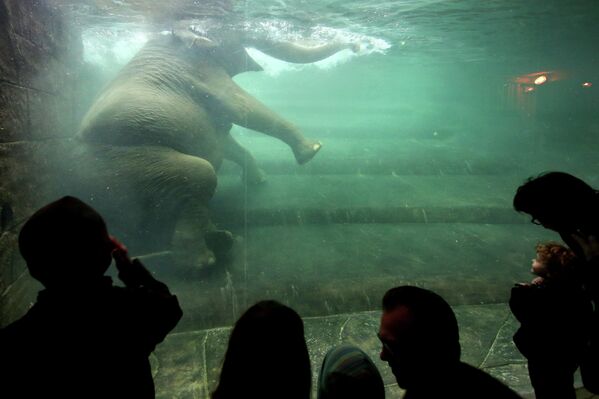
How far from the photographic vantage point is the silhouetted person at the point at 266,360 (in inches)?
46.9

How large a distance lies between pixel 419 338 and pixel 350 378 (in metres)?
0.34

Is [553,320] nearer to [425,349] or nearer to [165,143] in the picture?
[425,349]

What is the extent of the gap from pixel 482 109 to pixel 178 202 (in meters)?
30.1

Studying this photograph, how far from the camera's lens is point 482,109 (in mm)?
28641

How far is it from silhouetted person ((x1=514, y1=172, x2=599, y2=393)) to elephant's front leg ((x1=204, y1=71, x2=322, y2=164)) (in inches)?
253

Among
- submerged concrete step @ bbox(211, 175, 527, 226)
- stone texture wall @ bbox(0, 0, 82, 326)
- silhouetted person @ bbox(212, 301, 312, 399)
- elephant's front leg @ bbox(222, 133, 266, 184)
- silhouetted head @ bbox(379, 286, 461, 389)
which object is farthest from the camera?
elephant's front leg @ bbox(222, 133, 266, 184)

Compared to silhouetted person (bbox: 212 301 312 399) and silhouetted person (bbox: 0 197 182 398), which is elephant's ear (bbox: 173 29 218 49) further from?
silhouetted person (bbox: 212 301 312 399)

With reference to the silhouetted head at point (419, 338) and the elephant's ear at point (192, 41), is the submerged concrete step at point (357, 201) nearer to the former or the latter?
the elephant's ear at point (192, 41)

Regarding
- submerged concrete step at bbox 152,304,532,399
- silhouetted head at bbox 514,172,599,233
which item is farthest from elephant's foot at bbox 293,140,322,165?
silhouetted head at bbox 514,172,599,233

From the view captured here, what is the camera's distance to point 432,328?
146 centimetres

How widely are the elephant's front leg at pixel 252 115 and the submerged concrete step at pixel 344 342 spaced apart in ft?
15.7

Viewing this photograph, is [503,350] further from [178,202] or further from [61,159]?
[61,159]

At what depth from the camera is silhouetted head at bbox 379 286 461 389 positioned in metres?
1.43

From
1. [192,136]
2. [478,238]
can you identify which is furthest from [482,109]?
[192,136]
